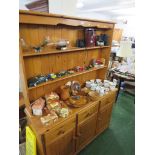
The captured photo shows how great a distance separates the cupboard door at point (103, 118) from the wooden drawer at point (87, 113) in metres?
0.19

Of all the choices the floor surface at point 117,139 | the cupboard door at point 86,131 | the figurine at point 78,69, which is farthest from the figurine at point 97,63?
the floor surface at point 117,139

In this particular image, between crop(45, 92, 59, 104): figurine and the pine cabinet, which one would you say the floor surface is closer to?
the pine cabinet

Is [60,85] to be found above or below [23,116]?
above

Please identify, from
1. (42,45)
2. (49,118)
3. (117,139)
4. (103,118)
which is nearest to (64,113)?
(49,118)

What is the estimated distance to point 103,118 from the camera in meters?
2.21

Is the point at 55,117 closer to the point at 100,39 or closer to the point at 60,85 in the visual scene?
the point at 60,85

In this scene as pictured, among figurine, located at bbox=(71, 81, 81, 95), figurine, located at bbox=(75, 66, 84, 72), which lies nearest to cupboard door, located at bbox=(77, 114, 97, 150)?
figurine, located at bbox=(71, 81, 81, 95)

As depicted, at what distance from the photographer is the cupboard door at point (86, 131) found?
1.81 metres

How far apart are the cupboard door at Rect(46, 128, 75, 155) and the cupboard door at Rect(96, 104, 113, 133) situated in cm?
57

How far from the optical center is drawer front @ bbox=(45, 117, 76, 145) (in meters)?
1.38
